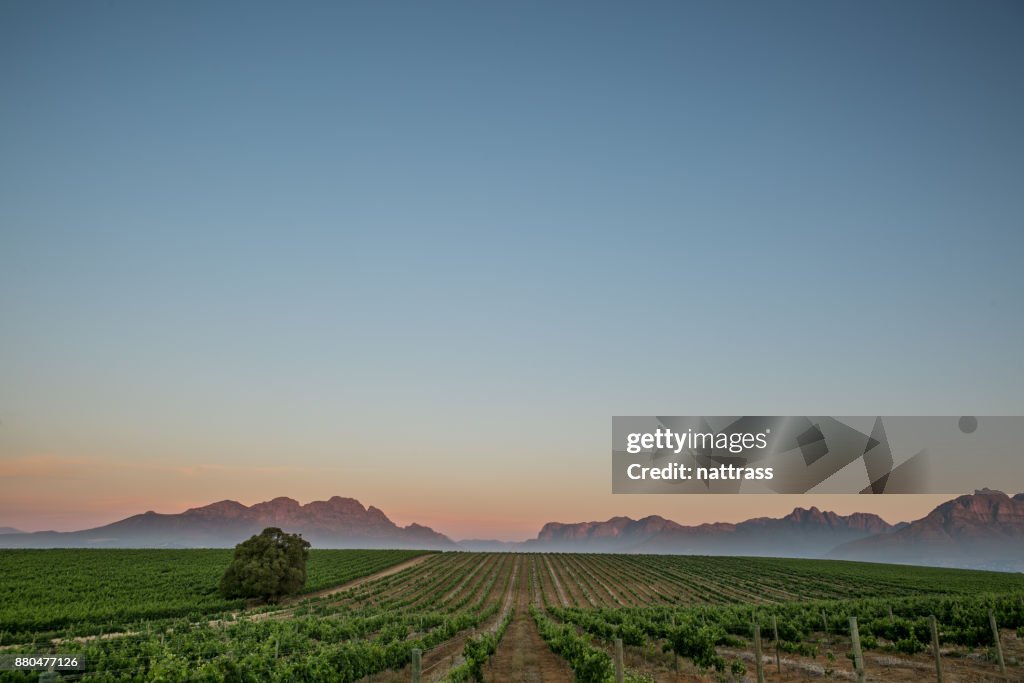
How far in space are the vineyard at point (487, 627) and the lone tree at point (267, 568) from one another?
4.42 feet

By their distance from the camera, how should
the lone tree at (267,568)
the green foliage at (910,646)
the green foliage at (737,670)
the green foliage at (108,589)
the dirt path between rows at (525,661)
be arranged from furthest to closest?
1. the lone tree at (267,568)
2. the green foliage at (108,589)
3. the green foliage at (910,646)
4. the dirt path between rows at (525,661)
5. the green foliage at (737,670)

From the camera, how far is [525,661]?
23.3 metres

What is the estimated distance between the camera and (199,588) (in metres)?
49.4

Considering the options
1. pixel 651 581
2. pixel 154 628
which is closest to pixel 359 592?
pixel 154 628

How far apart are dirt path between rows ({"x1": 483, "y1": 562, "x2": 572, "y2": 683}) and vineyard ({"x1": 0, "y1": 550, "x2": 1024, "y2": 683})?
0.35ft

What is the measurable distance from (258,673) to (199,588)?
42253mm

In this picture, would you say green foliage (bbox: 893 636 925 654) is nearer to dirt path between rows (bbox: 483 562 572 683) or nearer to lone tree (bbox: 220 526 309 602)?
dirt path between rows (bbox: 483 562 572 683)

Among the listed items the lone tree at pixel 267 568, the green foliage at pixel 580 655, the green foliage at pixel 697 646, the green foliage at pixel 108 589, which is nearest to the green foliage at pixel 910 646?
the green foliage at pixel 697 646

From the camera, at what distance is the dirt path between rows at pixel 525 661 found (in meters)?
20.1

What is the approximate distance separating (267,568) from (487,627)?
20930mm

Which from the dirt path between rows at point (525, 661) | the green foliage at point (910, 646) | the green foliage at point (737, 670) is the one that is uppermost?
the green foliage at point (910, 646)

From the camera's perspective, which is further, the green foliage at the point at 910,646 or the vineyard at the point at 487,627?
the green foliage at the point at 910,646

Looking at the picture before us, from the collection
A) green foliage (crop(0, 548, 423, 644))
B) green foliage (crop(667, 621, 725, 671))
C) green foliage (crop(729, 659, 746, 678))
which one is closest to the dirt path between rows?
green foliage (crop(667, 621, 725, 671))

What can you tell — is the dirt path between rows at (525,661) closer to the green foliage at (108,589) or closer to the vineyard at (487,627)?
the vineyard at (487,627)
